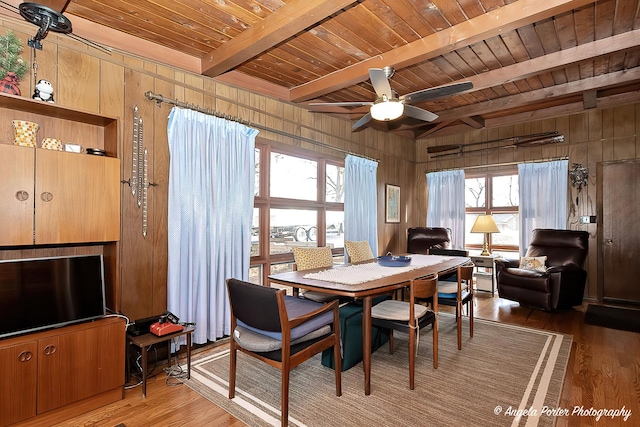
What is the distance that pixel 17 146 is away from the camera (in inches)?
76.9

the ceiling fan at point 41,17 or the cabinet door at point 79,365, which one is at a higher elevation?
the ceiling fan at point 41,17

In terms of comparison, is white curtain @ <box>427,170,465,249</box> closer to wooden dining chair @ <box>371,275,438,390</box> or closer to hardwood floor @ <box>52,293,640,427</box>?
hardwood floor @ <box>52,293,640,427</box>

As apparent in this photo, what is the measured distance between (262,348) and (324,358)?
98 cm

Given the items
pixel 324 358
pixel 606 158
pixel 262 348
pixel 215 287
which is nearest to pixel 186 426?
pixel 262 348

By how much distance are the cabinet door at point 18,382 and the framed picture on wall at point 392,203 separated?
16.3ft

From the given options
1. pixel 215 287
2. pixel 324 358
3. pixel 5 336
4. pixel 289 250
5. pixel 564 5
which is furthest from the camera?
pixel 289 250

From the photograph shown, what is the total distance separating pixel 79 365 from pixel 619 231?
21.4 feet

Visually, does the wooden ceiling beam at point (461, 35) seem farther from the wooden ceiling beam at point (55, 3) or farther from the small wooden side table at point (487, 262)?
the small wooden side table at point (487, 262)

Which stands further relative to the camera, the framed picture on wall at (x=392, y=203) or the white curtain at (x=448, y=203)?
the white curtain at (x=448, y=203)

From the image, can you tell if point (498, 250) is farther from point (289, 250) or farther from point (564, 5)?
point (564, 5)

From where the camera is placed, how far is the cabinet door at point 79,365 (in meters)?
1.94

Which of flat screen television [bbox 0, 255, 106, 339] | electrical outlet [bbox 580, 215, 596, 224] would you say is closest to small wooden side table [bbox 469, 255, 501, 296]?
electrical outlet [bbox 580, 215, 596, 224]

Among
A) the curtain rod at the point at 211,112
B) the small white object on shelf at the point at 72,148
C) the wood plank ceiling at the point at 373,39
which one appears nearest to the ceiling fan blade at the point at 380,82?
the wood plank ceiling at the point at 373,39

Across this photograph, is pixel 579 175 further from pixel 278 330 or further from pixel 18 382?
pixel 18 382
